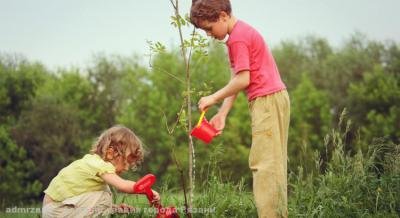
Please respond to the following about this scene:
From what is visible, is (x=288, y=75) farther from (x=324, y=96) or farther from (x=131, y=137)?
(x=131, y=137)

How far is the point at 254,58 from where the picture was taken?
3309 millimetres

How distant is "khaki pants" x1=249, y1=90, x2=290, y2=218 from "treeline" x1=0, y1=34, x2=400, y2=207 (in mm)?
16040

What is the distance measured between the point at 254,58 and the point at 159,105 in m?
22.2

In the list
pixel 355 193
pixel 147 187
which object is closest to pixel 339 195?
pixel 355 193

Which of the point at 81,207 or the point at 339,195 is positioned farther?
the point at 339,195

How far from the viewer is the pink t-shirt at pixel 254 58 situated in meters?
3.25

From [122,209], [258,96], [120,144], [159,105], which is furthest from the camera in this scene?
[159,105]

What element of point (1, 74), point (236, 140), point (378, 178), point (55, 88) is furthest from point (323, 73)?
point (378, 178)

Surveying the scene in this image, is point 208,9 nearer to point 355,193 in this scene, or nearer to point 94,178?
point 94,178

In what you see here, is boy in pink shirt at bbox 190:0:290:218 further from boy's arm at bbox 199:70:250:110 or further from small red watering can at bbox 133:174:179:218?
small red watering can at bbox 133:174:179:218

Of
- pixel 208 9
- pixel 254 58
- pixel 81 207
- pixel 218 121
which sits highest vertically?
pixel 208 9

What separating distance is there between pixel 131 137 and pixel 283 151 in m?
1.01

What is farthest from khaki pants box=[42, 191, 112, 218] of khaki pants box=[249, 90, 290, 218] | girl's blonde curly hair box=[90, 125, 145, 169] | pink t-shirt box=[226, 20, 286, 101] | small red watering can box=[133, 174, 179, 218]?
pink t-shirt box=[226, 20, 286, 101]

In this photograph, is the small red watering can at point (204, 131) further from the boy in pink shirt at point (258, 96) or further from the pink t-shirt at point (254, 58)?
the pink t-shirt at point (254, 58)
